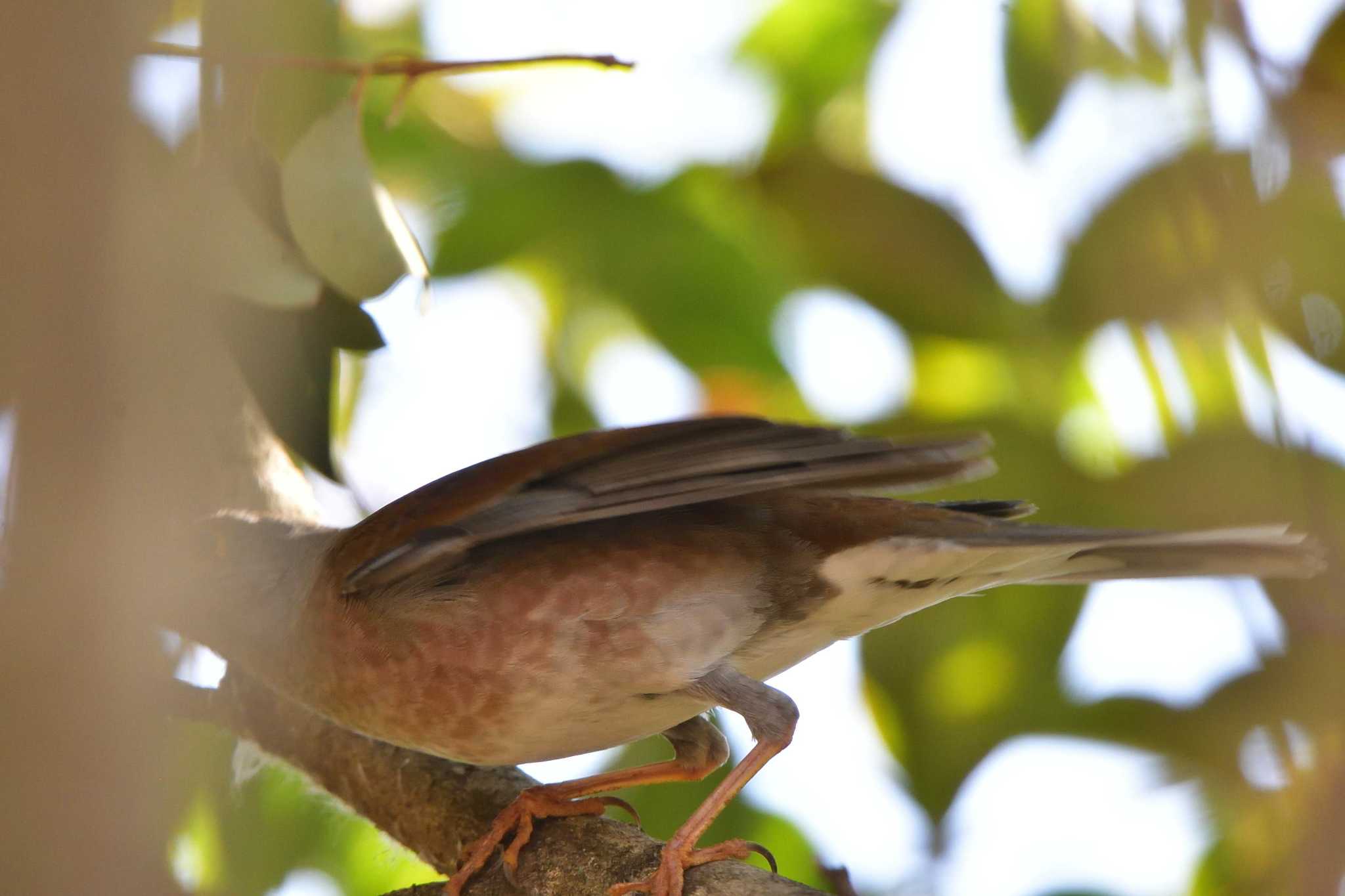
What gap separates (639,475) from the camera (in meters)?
2.23

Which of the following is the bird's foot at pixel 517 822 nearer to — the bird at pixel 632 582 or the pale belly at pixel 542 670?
the bird at pixel 632 582

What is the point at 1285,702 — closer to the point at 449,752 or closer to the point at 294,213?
the point at 449,752

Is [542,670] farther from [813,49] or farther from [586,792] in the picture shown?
[813,49]

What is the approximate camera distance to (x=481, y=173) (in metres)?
3.91

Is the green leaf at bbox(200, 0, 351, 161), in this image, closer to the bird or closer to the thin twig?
the thin twig

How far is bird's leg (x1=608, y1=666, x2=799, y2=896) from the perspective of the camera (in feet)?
6.98

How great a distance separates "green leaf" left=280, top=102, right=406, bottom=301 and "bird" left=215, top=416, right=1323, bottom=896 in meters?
0.49

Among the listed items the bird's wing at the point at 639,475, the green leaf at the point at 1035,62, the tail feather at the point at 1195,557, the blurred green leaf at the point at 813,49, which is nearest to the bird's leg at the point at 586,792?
the bird's wing at the point at 639,475

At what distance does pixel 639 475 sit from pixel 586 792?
71 centimetres

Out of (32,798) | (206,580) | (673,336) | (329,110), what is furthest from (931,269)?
(32,798)

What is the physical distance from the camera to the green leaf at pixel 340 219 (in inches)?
100

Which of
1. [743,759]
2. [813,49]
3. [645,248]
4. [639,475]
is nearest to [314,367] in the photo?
[639,475]

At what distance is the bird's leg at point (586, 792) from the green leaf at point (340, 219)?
1.04m

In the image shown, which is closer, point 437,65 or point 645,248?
point 437,65
